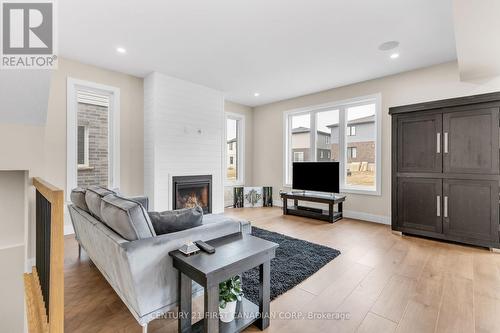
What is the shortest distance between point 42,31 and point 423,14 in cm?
417

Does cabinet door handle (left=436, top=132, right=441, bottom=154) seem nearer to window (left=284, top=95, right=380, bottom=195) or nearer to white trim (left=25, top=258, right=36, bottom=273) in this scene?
window (left=284, top=95, right=380, bottom=195)

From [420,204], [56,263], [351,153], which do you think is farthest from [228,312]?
[351,153]

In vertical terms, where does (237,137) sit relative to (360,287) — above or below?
above

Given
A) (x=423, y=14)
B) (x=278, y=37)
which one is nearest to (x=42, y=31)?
(x=278, y=37)

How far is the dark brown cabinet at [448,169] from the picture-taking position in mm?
2918

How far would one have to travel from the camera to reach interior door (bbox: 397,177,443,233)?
328 centimetres

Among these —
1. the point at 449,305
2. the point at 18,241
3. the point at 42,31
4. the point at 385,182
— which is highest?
the point at 42,31

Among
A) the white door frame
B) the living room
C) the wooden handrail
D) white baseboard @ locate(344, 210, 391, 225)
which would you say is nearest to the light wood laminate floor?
the living room

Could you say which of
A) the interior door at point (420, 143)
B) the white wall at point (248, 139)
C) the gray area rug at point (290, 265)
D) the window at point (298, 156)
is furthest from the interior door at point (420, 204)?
the white wall at point (248, 139)

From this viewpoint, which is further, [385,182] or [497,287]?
[385,182]

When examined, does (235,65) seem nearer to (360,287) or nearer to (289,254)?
(289,254)

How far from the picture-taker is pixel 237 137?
6.34 metres

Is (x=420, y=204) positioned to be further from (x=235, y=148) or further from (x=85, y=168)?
(x=85, y=168)

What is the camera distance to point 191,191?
15.3 ft
